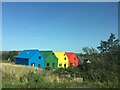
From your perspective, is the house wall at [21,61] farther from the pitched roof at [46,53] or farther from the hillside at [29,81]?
the hillside at [29,81]

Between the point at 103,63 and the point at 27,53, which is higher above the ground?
the point at 27,53

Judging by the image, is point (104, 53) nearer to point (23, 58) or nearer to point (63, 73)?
point (63, 73)

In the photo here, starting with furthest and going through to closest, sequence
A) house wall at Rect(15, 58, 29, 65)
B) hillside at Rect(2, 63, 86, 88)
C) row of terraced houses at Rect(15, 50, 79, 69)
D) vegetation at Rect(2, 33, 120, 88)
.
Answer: house wall at Rect(15, 58, 29, 65) → row of terraced houses at Rect(15, 50, 79, 69) → vegetation at Rect(2, 33, 120, 88) → hillside at Rect(2, 63, 86, 88)

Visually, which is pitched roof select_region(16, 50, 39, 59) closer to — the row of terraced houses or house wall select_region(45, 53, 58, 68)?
the row of terraced houses

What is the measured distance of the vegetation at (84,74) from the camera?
3.87 m

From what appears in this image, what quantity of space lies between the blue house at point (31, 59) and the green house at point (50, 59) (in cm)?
11

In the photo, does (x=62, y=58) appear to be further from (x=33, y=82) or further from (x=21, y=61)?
(x=33, y=82)

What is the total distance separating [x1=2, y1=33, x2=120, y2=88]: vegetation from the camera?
12.7ft

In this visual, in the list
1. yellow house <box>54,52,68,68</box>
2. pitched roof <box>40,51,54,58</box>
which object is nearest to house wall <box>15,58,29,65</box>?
pitched roof <box>40,51,54,58</box>

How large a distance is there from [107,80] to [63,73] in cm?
101

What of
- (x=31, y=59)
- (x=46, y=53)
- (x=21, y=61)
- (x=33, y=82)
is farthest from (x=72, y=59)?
(x=33, y=82)

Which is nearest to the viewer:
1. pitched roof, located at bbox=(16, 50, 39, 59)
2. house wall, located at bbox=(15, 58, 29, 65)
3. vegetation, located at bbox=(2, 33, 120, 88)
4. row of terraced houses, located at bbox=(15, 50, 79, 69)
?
vegetation, located at bbox=(2, 33, 120, 88)

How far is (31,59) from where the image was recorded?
17.9ft

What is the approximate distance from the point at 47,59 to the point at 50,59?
8 cm
